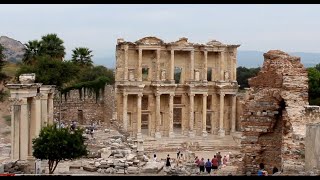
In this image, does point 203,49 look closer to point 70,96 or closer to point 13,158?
point 70,96

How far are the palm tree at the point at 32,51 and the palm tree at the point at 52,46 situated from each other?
19.9 inches

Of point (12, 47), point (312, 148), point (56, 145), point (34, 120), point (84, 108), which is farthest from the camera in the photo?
point (12, 47)

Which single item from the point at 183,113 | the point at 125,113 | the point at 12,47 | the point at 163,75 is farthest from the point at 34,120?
the point at 12,47

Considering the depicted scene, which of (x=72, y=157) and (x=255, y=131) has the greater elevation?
(x=255, y=131)

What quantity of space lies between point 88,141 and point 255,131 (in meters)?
20.9

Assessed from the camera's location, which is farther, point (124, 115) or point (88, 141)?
point (124, 115)

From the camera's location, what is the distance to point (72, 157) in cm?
2620

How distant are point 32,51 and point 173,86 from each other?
18.2 meters

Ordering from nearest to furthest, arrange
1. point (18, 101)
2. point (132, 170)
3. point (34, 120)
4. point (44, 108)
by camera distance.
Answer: point (18, 101), point (132, 170), point (34, 120), point (44, 108)

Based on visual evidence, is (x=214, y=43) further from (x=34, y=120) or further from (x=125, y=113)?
(x=34, y=120)

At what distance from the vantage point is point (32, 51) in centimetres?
6078

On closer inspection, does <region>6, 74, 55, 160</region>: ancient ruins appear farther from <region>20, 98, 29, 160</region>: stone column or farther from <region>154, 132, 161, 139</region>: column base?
<region>154, 132, 161, 139</region>: column base

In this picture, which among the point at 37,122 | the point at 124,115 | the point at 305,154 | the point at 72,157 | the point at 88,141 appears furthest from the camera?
the point at 124,115
